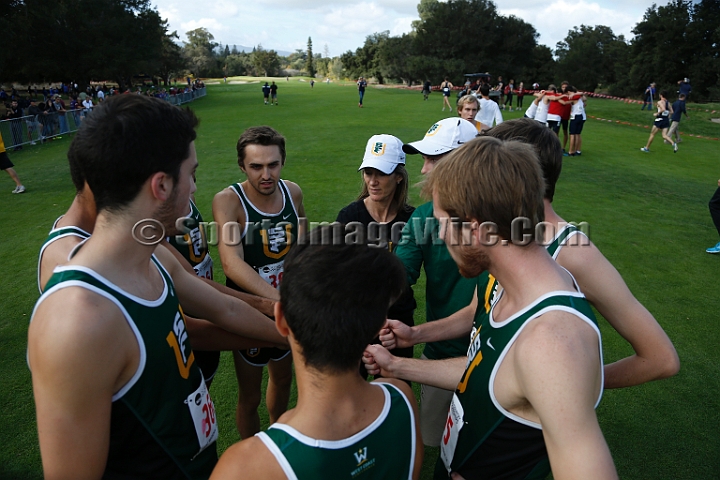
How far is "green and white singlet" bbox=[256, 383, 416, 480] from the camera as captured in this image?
133cm

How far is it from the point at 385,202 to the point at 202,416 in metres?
2.17

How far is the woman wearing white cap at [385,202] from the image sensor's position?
11.4 ft

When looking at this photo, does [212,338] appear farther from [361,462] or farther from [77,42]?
[77,42]

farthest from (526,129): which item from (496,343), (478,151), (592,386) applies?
(592,386)

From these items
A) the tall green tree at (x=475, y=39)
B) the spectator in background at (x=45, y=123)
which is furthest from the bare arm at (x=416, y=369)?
the tall green tree at (x=475, y=39)

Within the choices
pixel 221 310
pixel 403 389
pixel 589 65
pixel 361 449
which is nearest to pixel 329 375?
pixel 361 449

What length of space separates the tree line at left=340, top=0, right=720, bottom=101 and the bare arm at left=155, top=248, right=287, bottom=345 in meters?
52.4

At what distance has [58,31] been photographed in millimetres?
38469

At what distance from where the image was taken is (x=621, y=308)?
1.96m

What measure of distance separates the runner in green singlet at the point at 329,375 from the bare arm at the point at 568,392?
0.49 metres

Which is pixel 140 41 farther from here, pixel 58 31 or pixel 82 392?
pixel 82 392

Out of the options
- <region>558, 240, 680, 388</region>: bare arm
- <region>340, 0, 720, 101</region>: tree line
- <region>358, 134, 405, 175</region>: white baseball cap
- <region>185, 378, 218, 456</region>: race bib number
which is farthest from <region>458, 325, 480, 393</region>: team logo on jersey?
<region>340, 0, 720, 101</region>: tree line

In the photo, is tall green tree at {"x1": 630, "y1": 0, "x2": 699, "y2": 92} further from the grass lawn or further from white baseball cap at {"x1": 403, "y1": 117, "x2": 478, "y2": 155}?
white baseball cap at {"x1": 403, "y1": 117, "x2": 478, "y2": 155}

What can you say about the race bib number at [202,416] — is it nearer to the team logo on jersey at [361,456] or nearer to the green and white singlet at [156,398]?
the green and white singlet at [156,398]
